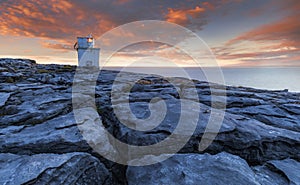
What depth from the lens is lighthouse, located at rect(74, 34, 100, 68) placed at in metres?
38.2

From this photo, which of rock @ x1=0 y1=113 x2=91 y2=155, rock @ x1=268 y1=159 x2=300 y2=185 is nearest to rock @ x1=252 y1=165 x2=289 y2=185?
rock @ x1=268 y1=159 x2=300 y2=185

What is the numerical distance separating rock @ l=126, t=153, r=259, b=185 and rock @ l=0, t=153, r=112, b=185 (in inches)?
48.6

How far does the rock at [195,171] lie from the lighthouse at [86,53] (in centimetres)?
3643

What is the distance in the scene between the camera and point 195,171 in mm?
5137

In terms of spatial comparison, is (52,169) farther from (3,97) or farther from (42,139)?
(3,97)

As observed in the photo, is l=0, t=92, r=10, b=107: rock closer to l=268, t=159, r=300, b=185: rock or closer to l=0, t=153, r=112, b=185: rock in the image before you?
l=0, t=153, r=112, b=185: rock

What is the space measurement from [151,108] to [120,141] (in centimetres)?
283

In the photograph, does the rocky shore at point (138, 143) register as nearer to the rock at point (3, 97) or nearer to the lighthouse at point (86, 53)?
the rock at point (3, 97)

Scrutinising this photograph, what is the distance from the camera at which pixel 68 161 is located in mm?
5344

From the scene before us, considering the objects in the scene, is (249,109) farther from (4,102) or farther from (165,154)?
(4,102)

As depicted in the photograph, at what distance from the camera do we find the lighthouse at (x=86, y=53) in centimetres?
3822

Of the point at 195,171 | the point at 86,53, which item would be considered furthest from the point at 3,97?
the point at 86,53

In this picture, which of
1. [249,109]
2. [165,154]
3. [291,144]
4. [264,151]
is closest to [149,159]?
[165,154]

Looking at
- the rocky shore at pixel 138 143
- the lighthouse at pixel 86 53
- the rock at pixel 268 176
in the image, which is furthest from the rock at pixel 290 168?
the lighthouse at pixel 86 53
